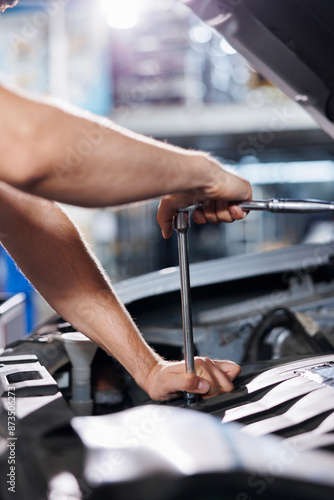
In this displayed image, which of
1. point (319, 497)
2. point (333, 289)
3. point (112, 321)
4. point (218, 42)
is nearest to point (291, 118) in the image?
point (218, 42)

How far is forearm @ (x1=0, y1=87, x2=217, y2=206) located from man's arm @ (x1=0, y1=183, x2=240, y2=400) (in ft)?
1.18

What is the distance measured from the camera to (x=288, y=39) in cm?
106

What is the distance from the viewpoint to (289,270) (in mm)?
1746

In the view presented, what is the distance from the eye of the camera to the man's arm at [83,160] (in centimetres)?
56

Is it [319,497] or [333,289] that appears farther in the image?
[333,289]

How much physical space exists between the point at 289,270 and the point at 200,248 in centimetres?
544

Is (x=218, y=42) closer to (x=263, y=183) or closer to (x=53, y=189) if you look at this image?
(x=263, y=183)

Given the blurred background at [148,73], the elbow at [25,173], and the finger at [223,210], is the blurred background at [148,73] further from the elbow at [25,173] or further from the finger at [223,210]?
the elbow at [25,173]

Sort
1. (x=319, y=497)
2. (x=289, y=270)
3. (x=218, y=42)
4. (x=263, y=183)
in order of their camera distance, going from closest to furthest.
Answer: (x=319, y=497) → (x=289, y=270) → (x=218, y=42) → (x=263, y=183)

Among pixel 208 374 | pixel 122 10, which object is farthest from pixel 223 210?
pixel 122 10

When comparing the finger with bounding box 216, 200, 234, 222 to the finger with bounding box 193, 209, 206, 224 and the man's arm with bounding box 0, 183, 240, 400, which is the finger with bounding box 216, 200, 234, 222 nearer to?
the finger with bounding box 193, 209, 206, 224

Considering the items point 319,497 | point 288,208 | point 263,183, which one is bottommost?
point 319,497

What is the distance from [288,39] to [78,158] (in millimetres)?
670

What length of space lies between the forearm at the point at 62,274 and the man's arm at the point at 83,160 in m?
0.35
